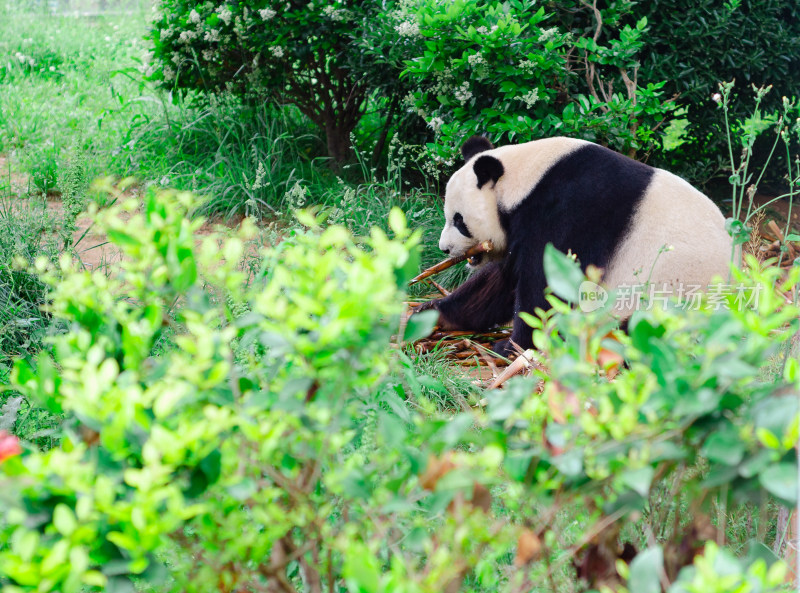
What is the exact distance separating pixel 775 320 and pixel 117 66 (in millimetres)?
8442

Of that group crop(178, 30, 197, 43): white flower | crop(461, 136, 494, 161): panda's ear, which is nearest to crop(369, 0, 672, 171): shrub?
crop(461, 136, 494, 161): panda's ear

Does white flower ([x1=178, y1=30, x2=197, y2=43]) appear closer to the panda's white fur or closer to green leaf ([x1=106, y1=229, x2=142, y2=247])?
the panda's white fur

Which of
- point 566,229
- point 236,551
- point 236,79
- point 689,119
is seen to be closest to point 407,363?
Answer: point 566,229

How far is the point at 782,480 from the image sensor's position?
2.99 feet

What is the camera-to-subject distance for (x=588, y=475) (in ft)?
3.53

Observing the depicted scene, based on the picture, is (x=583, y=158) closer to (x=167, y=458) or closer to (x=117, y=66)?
(x=167, y=458)

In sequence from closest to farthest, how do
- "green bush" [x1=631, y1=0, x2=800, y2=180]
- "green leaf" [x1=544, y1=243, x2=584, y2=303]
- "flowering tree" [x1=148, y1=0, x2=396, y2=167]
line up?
1. "green leaf" [x1=544, y1=243, x2=584, y2=303]
2. "green bush" [x1=631, y1=0, x2=800, y2=180]
3. "flowering tree" [x1=148, y1=0, x2=396, y2=167]

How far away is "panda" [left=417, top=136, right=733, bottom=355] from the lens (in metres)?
2.80

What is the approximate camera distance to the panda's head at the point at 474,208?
3.19 m

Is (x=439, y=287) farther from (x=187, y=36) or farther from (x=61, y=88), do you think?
(x=61, y=88)

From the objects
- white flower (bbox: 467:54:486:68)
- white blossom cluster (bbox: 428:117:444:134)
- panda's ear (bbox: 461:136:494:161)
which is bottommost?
white blossom cluster (bbox: 428:117:444:134)

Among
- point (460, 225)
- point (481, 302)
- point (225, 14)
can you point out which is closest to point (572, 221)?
point (460, 225)

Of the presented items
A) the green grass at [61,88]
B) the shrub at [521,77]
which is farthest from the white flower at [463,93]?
the green grass at [61,88]

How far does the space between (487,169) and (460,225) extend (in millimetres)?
308
